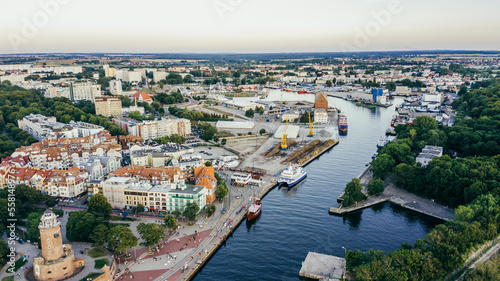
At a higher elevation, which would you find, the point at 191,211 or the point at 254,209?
the point at 191,211

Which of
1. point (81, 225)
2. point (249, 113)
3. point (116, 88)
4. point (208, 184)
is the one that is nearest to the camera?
point (81, 225)

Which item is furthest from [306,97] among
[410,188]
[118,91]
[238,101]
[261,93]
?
[410,188]

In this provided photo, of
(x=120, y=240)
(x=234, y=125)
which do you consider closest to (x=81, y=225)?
(x=120, y=240)

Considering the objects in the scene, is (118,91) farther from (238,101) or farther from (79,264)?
(79,264)

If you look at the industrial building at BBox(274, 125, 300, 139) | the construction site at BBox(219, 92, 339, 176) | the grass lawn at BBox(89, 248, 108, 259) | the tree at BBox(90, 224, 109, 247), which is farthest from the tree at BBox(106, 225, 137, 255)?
the industrial building at BBox(274, 125, 300, 139)

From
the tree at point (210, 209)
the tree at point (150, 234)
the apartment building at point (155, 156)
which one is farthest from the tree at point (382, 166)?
the tree at point (150, 234)

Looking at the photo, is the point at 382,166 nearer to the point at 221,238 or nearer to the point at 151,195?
the point at 221,238
